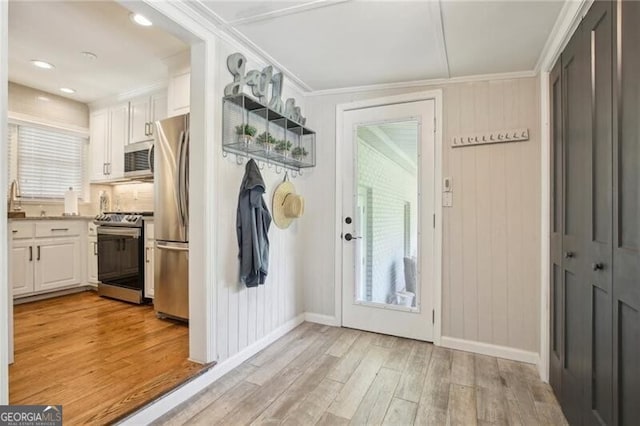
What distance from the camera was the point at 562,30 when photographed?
6.21 ft

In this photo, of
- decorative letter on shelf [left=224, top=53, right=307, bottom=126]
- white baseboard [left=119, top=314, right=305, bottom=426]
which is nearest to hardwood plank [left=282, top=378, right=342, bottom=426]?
white baseboard [left=119, top=314, right=305, bottom=426]

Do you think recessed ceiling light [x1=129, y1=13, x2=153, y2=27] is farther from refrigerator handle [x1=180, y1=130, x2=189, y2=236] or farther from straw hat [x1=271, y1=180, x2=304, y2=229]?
straw hat [x1=271, y1=180, x2=304, y2=229]

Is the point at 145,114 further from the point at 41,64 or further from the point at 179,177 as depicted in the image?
the point at 179,177

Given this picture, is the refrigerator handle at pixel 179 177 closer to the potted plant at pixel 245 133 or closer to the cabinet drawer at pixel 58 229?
the potted plant at pixel 245 133

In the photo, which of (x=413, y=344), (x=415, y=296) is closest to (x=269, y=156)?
(x=415, y=296)

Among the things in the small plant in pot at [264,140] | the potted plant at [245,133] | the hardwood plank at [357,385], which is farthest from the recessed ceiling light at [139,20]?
the hardwood plank at [357,385]

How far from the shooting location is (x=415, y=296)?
2.86m

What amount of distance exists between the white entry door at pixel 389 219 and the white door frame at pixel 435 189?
0.04 m

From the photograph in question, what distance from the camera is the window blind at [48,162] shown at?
3.80 meters

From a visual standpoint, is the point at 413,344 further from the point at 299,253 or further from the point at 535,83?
the point at 535,83

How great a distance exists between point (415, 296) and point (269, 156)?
1.80 metres

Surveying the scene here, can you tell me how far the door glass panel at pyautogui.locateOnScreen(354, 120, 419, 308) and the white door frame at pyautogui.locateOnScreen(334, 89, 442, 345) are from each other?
0.17 metres

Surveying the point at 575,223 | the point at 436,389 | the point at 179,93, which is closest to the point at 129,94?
the point at 179,93

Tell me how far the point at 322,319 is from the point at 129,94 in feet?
11.5
